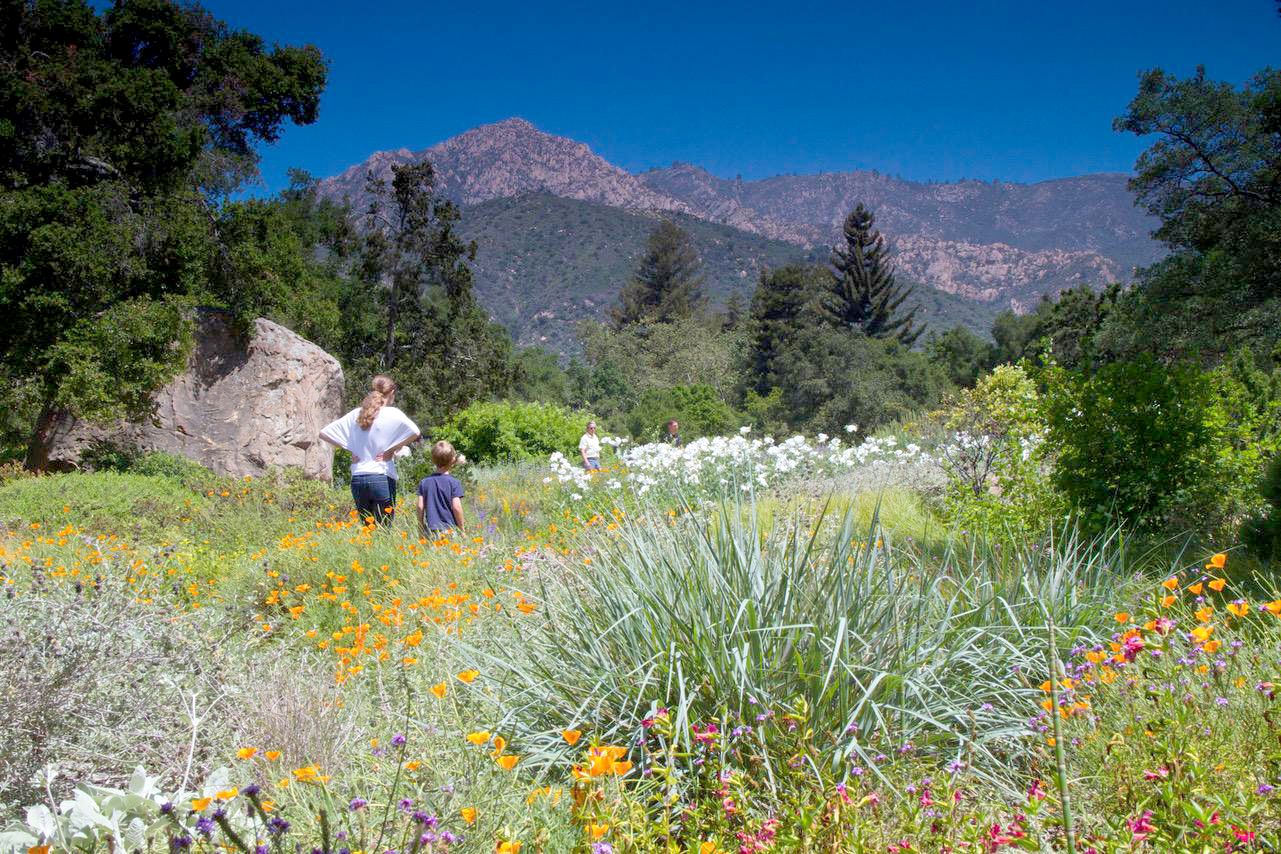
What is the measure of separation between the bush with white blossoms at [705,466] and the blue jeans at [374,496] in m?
1.94

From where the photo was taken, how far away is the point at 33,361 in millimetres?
13422

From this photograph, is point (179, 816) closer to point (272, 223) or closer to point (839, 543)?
point (839, 543)

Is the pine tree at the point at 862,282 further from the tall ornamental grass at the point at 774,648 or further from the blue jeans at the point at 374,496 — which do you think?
the tall ornamental grass at the point at 774,648

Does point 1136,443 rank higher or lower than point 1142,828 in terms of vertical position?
higher

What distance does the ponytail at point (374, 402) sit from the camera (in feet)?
21.8

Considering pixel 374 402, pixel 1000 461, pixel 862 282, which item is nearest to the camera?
pixel 374 402

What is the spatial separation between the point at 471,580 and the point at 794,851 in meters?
3.25

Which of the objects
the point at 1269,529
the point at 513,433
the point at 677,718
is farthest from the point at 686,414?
the point at 677,718

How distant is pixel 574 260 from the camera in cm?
9531

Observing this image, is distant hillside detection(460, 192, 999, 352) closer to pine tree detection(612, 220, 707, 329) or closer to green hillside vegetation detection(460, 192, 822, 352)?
green hillside vegetation detection(460, 192, 822, 352)

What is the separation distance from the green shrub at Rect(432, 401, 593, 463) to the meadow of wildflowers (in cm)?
1249

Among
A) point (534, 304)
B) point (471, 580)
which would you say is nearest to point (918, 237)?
point (534, 304)

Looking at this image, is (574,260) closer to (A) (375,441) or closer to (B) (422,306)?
(B) (422,306)

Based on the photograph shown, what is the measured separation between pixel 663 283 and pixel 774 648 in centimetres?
5696
